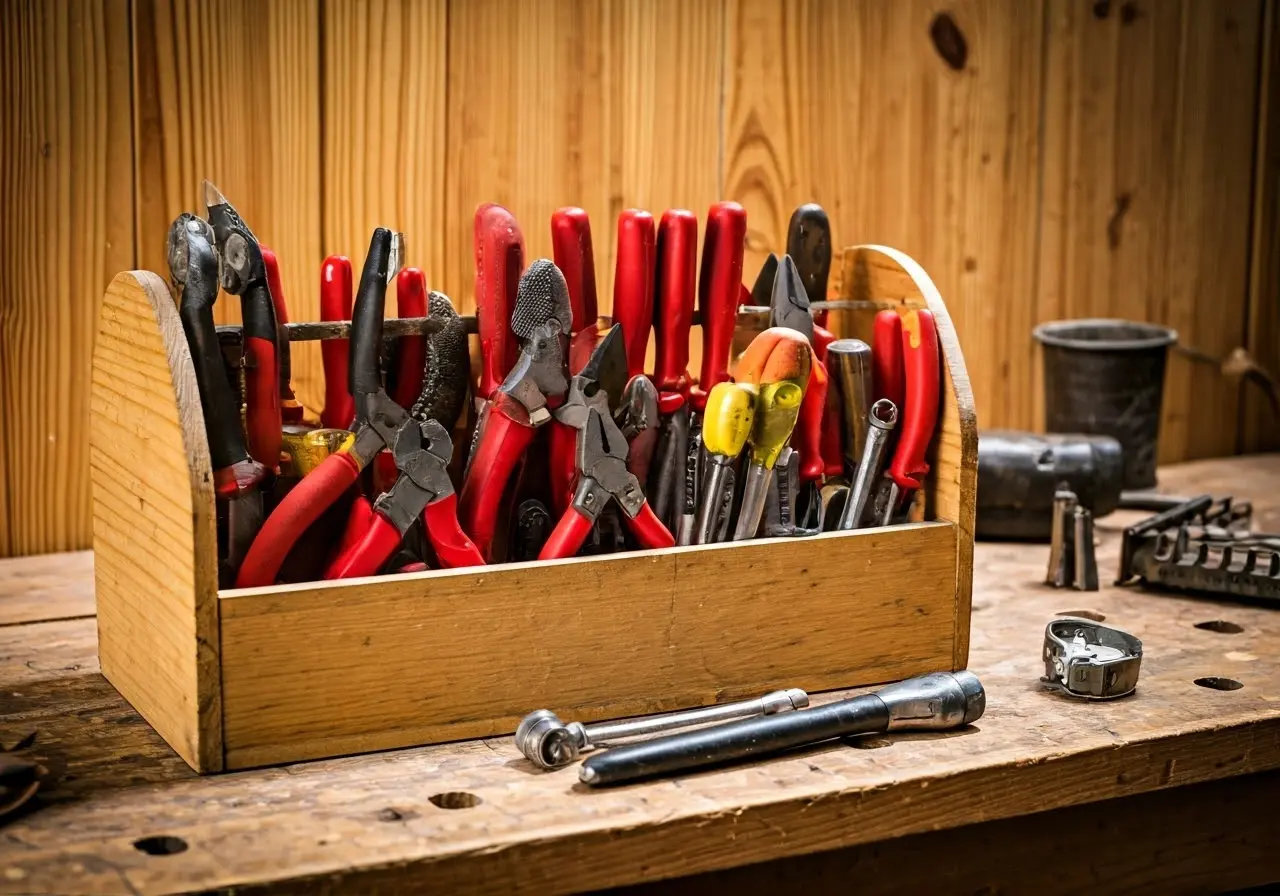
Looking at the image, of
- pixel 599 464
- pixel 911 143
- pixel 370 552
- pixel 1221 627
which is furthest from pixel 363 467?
pixel 911 143

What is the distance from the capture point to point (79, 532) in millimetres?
1558

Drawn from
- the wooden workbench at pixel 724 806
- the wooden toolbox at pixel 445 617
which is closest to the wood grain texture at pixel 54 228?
the wooden workbench at pixel 724 806

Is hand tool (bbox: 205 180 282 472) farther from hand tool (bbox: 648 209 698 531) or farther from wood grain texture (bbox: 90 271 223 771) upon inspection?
hand tool (bbox: 648 209 698 531)

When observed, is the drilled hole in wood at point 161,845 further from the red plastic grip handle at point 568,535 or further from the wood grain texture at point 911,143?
the wood grain texture at point 911,143

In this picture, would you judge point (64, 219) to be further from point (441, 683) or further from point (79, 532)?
point (441, 683)

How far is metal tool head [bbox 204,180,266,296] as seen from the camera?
3.46ft

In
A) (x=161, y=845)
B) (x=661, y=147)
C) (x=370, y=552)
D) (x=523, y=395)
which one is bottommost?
(x=161, y=845)

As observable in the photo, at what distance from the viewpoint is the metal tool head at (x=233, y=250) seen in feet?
3.46

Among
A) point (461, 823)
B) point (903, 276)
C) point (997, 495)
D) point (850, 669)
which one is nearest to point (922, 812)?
point (850, 669)

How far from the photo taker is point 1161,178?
206cm

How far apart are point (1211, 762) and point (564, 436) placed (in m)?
0.52

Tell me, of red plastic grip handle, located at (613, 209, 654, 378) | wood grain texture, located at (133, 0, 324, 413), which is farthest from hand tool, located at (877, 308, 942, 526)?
wood grain texture, located at (133, 0, 324, 413)

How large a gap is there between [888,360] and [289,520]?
49 centimetres

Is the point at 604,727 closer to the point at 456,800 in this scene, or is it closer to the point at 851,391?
the point at 456,800
